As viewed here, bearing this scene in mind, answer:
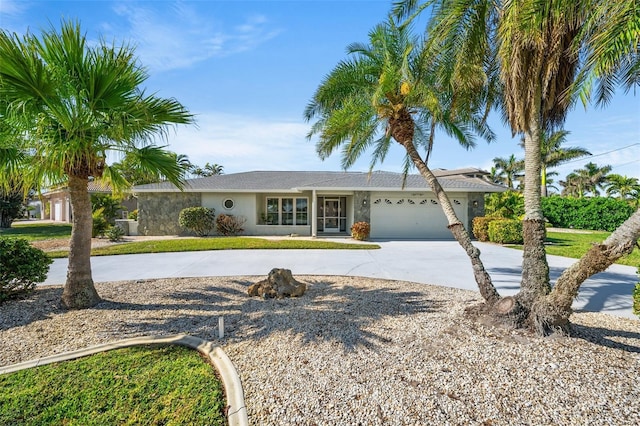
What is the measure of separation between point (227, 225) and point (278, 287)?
516 inches

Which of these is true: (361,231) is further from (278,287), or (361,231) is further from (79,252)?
(79,252)

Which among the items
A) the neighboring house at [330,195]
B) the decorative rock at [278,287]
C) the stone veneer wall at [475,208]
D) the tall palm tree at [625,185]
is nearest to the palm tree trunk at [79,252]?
the decorative rock at [278,287]

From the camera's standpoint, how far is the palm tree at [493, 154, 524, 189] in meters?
41.5

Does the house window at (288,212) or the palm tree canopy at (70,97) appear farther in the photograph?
the house window at (288,212)

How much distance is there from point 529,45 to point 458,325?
13.9 feet

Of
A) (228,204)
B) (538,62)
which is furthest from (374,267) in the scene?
(228,204)

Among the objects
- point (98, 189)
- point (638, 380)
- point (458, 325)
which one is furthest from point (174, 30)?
point (98, 189)

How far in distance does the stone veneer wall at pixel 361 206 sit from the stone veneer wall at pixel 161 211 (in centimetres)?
996

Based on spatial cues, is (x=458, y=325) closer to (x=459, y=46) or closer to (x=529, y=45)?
(x=529, y=45)

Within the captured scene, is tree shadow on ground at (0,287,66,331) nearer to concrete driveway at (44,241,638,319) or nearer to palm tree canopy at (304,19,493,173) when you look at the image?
concrete driveway at (44,241,638,319)

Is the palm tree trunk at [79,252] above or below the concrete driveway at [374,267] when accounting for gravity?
above

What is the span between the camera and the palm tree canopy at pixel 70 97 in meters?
4.24

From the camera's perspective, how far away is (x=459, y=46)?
5227 mm

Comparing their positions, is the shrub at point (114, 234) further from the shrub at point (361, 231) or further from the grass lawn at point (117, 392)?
the grass lawn at point (117, 392)
